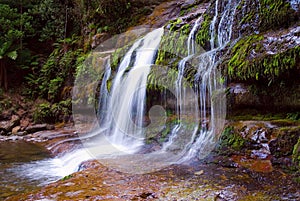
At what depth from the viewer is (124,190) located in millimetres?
3336

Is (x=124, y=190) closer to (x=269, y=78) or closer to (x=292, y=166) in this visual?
(x=292, y=166)

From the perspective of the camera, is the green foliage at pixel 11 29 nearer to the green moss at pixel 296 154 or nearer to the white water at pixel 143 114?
the white water at pixel 143 114

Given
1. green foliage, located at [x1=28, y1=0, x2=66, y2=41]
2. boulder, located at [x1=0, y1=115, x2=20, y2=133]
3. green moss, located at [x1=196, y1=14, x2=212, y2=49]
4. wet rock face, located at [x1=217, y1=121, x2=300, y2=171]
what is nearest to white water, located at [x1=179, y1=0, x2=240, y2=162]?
green moss, located at [x1=196, y1=14, x2=212, y2=49]

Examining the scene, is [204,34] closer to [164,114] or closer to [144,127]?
[164,114]

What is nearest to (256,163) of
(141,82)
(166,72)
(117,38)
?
(166,72)

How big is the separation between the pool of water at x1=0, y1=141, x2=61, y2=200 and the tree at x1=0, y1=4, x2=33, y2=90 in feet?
19.8

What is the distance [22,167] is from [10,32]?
910 cm

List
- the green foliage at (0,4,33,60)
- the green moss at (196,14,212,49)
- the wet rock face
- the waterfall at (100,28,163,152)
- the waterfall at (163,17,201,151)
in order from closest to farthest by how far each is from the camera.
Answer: the wet rock face
the waterfall at (163,17,201,151)
the green moss at (196,14,212,49)
the waterfall at (100,28,163,152)
the green foliage at (0,4,33,60)

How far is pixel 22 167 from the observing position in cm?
555

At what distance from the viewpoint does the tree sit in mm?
12723

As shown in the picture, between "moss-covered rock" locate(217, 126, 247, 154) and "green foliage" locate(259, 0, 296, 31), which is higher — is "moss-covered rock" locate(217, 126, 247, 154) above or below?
below

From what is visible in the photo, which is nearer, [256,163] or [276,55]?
[256,163]

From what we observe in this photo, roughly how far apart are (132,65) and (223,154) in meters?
4.51

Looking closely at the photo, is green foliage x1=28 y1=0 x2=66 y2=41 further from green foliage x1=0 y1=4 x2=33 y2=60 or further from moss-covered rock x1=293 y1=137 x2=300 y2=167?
moss-covered rock x1=293 y1=137 x2=300 y2=167
